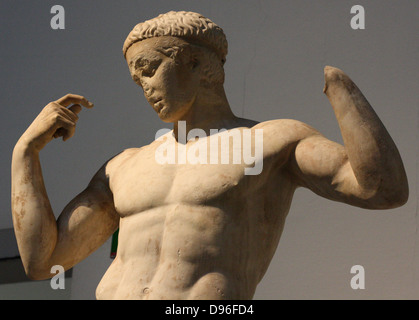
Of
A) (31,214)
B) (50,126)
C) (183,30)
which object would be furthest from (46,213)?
(183,30)

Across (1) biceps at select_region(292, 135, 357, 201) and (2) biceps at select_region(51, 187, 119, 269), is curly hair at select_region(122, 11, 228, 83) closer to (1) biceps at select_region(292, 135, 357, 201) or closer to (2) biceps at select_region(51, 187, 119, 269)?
(1) biceps at select_region(292, 135, 357, 201)

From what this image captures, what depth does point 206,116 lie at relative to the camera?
3771 millimetres

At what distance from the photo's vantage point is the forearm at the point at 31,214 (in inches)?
147

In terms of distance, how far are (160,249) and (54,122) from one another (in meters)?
0.72

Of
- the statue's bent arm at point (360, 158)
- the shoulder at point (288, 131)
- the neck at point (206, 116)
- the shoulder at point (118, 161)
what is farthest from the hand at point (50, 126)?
the statue's bent arm at point (360, 158)

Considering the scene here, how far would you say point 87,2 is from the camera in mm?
6895

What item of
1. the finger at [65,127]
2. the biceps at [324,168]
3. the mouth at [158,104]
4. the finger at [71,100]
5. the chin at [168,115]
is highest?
the finger at [71,100]

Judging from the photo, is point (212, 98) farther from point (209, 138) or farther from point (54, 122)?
point (54, 122)

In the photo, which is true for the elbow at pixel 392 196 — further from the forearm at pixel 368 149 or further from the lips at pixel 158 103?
the lips at pixel 158 103

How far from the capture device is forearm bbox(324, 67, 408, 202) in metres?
3.16

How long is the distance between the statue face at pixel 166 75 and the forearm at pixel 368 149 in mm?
707

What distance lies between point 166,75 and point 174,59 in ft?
0.23

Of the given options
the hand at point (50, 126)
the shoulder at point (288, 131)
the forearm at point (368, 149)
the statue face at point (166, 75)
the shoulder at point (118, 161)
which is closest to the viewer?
the forearm at point (368, 149)

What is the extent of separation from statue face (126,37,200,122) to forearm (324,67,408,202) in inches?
27.8
